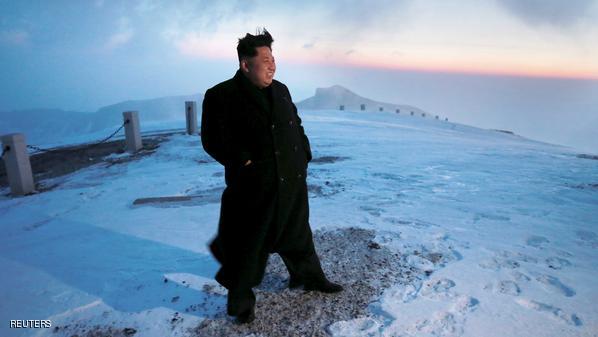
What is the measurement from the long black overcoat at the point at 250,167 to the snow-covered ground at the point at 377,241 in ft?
2.15

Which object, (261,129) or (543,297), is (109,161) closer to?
(261,129)

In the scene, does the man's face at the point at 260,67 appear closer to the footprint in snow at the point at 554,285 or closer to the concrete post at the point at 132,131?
the footprint in snow at the point at 554,285

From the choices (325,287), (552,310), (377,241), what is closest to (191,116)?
(377,241)

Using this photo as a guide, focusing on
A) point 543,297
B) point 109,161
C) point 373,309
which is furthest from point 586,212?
point 109,161

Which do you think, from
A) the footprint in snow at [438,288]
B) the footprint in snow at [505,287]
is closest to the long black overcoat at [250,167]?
the footprint in snow at [438,288]

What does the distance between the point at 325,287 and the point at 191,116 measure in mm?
11056

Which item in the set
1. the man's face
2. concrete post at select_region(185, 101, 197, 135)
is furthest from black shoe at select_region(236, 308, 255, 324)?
concrete post at select_region(185, 101, 197, 135)

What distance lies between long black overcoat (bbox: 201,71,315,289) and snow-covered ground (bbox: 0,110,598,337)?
25.8 inches

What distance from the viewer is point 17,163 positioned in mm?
6887

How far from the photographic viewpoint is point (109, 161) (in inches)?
380

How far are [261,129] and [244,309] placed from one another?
1312 millimetres

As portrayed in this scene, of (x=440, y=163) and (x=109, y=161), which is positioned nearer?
(x=440, y=163)

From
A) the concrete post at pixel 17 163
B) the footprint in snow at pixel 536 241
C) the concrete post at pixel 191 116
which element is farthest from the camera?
the concrete post at pixel 191 116

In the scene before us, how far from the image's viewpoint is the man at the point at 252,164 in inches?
98.6
